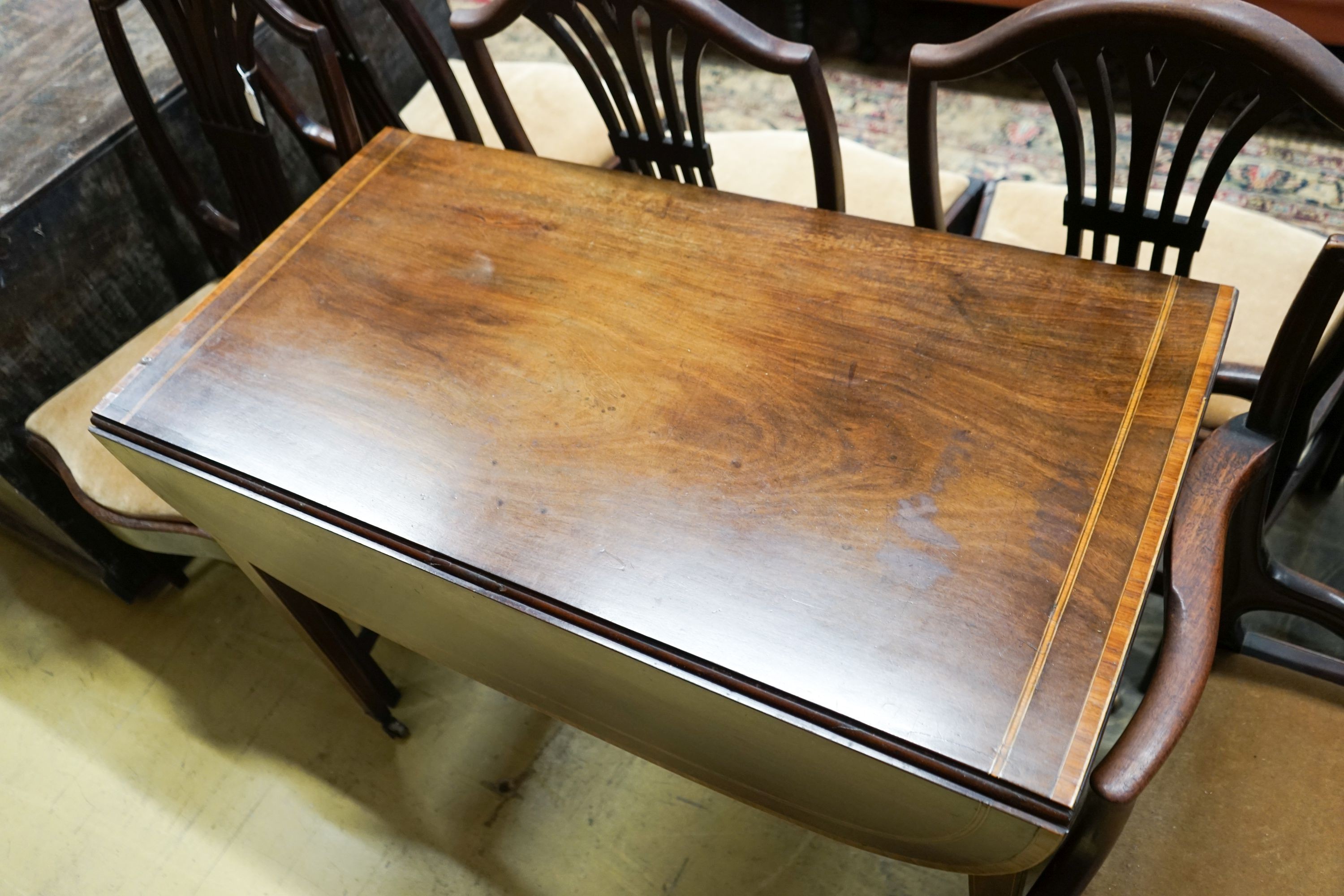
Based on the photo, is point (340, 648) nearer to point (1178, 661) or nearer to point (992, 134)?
point (1178, 661)

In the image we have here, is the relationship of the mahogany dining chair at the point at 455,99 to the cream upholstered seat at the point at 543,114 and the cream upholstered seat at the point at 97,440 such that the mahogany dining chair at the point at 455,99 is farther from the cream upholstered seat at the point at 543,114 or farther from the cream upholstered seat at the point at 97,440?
the cream upholstered seat at the point at 97,440

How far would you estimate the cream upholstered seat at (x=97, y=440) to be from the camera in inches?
54.7

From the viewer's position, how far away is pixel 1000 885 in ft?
2.74

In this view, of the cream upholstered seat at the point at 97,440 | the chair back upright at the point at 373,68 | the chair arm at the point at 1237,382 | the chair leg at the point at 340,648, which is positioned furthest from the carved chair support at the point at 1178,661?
the cream upholstered seat at the point at 97,440

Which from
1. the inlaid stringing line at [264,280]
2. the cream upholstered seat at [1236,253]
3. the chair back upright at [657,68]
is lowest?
the cream upholstered seat at [1236,253]

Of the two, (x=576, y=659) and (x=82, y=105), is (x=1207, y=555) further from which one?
(x=82, y=105)

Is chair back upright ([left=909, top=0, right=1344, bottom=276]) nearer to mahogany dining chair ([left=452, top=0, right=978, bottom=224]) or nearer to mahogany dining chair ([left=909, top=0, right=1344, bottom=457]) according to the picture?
mahogany dining chair ([left=909, top=0, right=1344, bottom=457])

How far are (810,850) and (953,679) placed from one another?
2.42 ft

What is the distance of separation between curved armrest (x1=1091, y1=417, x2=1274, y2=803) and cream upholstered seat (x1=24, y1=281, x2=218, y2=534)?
1.21 m

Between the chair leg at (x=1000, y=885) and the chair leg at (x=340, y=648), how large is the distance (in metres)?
0.85

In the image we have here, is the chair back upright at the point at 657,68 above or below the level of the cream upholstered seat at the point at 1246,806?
above

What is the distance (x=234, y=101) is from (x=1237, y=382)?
134 centimetres

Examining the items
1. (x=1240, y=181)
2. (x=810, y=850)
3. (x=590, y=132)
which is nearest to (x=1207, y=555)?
(x=810, y=850)

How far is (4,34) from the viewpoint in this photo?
5.69 feet
